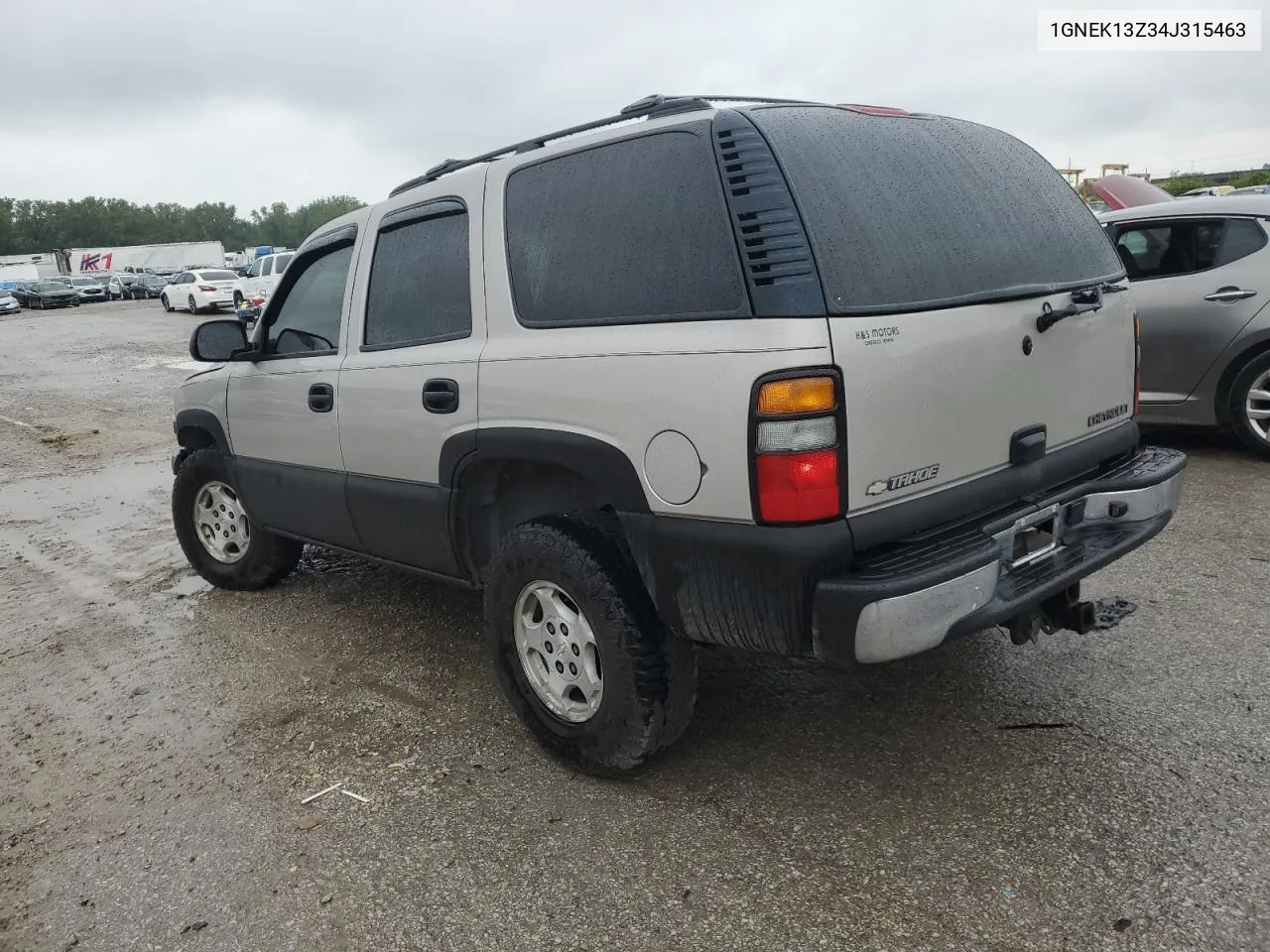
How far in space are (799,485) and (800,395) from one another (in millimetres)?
222

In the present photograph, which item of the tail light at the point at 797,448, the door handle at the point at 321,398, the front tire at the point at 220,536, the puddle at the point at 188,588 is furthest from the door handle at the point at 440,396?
the puddle at the point at 188,588

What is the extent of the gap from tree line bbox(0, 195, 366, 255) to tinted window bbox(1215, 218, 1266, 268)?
4105 inches

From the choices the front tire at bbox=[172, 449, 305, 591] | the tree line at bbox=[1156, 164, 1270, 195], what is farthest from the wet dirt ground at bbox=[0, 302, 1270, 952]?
the tree line at bbox=[1156, 164, 1270, 195]

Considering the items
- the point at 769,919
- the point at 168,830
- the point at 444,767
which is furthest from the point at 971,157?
the point at 168,830

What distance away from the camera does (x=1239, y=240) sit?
610 cm

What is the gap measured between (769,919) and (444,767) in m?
1.28

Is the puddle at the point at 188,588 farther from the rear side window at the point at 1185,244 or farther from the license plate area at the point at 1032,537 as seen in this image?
the rear side window at the point at 1185,244

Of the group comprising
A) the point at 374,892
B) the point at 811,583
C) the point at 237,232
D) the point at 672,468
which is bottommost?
the point at 374,892

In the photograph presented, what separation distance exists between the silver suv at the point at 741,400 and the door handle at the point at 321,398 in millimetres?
211

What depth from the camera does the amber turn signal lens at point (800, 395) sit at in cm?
236

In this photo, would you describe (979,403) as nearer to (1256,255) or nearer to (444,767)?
(444,767)

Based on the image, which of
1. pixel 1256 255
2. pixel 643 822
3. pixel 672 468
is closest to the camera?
pixel 672 468

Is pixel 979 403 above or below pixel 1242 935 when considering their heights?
above

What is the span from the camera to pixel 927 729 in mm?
3213
